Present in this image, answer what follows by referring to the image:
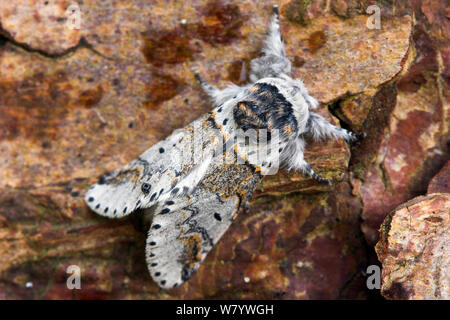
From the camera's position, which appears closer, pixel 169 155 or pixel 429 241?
pixel 429 241

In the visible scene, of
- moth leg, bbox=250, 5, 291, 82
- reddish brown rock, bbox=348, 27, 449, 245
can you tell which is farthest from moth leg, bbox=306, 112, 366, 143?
moth leg, bbox=250, 5, 291, 82

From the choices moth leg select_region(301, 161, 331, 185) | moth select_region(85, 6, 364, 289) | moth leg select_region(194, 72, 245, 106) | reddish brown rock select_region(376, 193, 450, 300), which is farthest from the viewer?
moth leg select_region(194, 72, 245, 106)

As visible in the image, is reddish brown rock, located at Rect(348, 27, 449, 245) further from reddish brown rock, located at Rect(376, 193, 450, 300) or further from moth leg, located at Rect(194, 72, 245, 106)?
moth leg, located at Rect(194, 72, 245, 106)

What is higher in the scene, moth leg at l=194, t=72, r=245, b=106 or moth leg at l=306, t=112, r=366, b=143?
moth leg at l=194, t=72, r=245, b=106

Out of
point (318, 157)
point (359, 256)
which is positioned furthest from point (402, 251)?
point (318, 157)

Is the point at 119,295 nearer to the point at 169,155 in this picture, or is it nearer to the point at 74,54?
the point at 169,155

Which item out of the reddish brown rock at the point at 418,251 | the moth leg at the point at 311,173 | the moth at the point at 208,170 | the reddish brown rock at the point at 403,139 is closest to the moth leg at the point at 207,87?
the moth at the point at 208,170
